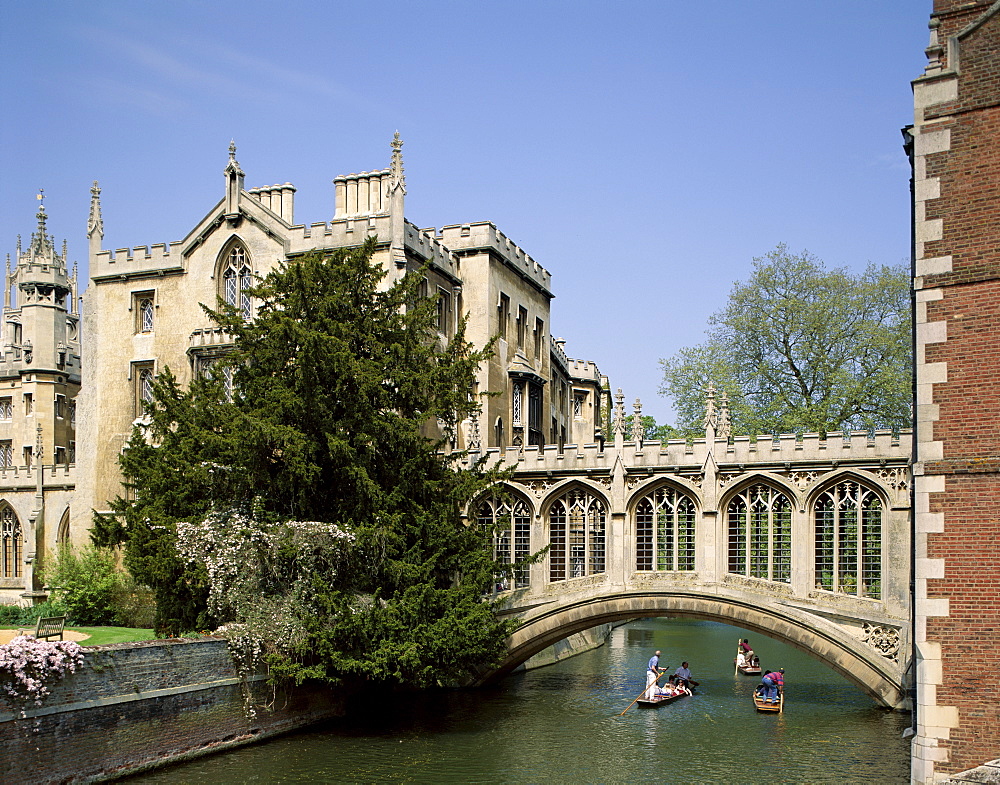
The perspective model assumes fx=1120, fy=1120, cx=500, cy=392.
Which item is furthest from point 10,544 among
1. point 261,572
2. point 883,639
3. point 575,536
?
point 883,639

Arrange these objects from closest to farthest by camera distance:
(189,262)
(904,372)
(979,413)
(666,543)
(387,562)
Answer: (979,413) → (387,562) → (666,543) → (189,262) → (904,372)

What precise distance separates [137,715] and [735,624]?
12.6 m

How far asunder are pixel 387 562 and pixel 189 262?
14.7 metres

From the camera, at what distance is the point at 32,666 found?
16375mm

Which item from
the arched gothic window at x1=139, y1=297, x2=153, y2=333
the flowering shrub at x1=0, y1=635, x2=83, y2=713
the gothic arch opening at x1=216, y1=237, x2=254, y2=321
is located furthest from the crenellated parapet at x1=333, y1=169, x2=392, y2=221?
the flowering shrub at x1=0, y1=635, x2=83, y2=713

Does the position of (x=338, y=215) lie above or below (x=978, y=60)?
above

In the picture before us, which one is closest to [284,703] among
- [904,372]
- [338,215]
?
[338,215]

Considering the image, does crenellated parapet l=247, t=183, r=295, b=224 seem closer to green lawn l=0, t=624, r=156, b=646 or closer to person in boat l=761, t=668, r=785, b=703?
green lawn l=0, t=624, r=156, b=646

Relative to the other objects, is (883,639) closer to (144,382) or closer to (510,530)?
(510,530)

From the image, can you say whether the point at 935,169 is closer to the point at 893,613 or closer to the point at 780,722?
the point at 893,613

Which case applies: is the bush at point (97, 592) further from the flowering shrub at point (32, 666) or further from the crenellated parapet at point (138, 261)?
the flowering shrub at point (32, 666)

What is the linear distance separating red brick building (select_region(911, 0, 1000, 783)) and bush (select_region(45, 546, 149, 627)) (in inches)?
942

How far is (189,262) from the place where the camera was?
32.6 m

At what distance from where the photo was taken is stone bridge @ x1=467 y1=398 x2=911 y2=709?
22812 mm
